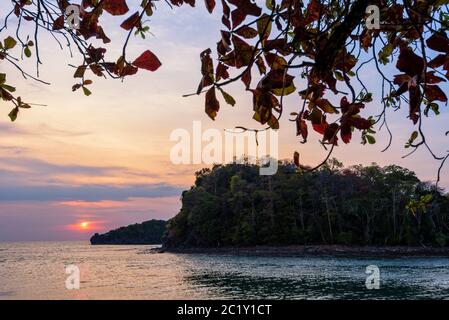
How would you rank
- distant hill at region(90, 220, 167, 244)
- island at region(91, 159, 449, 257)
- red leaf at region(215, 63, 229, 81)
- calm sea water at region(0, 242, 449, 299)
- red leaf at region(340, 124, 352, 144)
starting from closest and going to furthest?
1. red leaf at region(215, 63, 229, 81)
2. red leaf at region(340, 124, 352, 144)
3. calm sea water at region(0, 242, 449, 299)
4. island at region(91, 159, 449, 257)
5. distant hill at region(90, 220, 167, 244)

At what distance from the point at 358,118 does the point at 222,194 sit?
81550 mm

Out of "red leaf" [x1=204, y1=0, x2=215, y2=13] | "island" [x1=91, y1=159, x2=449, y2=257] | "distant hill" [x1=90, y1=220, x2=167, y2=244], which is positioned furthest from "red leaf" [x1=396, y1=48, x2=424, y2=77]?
"distant hill" [x1=90, y1=220, x2=167, y2=244]

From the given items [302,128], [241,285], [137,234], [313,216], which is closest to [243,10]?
[302,128]

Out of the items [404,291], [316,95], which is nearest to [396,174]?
Result: [404,291]

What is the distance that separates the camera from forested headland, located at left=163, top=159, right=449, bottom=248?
211 feet

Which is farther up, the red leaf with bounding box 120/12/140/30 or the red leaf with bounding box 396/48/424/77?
the red leaf with bounding box 120/12/140/30

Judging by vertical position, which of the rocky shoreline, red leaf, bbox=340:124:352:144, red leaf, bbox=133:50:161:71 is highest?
red leaf, bbox=133:50:161:71

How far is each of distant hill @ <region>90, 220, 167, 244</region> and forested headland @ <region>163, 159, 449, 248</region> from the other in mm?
86764

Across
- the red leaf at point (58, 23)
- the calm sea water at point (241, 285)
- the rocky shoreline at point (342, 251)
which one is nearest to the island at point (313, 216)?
the rocky shoreline at point (342, 251)

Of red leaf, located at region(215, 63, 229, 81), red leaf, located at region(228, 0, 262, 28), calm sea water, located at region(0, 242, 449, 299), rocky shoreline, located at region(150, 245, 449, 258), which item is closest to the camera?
red leaf, located at region(228, 0, 262, 28)

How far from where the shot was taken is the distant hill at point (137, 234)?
16875cm

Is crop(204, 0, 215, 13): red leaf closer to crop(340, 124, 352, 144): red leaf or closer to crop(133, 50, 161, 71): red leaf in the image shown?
crop(133, 50, 161, 71): red leaf

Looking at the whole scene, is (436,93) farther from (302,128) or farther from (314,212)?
(314,212)

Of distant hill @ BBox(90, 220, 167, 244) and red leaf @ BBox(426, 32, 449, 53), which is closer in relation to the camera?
red leaf @ BBox(426, 32, 449, 53)
